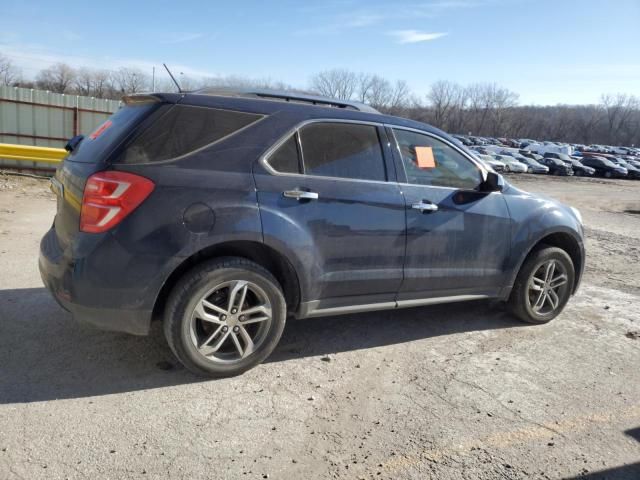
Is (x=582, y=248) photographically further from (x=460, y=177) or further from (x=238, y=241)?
(x=238, y=241)

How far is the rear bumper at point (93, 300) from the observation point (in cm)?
314

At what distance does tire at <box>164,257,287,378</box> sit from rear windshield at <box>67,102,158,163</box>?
917 millimetres

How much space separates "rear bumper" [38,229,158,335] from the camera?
3.14m

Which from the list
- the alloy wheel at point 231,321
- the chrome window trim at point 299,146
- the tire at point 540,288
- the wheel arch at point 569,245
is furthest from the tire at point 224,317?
the wheel arch at point 569,245

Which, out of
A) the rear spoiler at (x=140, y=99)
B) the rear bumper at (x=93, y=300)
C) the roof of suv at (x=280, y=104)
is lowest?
the rear bumper at (x=93, y=300)

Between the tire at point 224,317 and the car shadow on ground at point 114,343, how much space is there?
0.23 metres

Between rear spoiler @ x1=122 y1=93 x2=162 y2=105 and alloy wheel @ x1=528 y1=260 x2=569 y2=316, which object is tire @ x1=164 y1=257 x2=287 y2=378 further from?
alloy wheel @ x1=528 y1=260 x2=569 y2=316

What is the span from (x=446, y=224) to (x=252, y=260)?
1.58m

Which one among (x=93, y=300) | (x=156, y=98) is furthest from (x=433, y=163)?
(x=93, y=300)

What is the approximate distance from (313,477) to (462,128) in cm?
13462

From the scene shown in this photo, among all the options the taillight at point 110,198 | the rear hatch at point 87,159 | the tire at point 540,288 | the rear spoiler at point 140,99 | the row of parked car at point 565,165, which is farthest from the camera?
the row of parked car at point 565,165

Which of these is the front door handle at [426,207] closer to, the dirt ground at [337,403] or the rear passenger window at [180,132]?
the dirt ground at [337,403]

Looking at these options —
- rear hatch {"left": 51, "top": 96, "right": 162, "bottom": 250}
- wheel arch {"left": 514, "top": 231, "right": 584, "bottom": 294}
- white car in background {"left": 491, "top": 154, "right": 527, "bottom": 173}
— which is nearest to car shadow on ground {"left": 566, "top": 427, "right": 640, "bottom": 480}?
wheel arch {"left": 514, "top": 231, "right": 584, "bottom": 294}

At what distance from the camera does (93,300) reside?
317 cm
